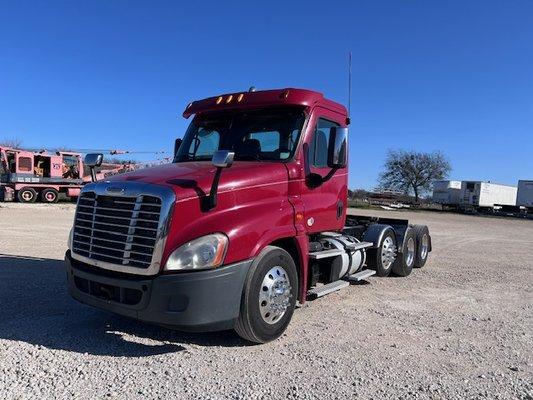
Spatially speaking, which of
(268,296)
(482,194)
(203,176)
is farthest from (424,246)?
(482,194)

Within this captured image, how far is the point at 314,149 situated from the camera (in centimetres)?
616

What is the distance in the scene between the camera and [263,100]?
6160mm

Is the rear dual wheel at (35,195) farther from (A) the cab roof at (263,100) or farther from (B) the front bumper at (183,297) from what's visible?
(B) the front bumper at (183,297)

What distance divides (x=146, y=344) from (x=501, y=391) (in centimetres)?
329

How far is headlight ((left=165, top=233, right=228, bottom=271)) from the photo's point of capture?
452 centimetres

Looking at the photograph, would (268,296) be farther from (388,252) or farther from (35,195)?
(35,195)

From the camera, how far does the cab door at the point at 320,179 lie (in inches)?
237

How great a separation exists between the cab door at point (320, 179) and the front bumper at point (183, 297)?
5.36 feet

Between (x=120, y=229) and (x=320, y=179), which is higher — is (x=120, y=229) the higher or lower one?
the lower one

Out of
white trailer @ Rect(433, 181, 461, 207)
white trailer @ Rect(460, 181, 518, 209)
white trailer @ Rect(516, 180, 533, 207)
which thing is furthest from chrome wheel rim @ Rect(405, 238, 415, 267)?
white trailer @ Rect(433, 181, 461, 207)

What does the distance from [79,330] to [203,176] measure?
7.16 feet

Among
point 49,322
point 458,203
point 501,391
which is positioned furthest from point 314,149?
point 458,203

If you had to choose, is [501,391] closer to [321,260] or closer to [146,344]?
[321,260]

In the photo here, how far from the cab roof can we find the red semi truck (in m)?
0.02
